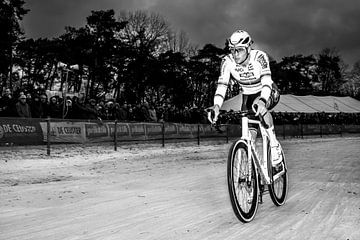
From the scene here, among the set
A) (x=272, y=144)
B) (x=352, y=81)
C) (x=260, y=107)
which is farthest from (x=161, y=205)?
(x=352, y=81)

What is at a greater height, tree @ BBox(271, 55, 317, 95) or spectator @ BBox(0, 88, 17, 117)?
tree @ BBox(271, 55, 317, 95)

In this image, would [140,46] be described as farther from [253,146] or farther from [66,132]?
[253,146]

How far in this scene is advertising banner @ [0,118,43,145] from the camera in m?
13.0

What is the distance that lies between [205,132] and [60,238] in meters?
18.6

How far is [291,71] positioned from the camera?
71812 mm

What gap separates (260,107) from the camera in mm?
5129

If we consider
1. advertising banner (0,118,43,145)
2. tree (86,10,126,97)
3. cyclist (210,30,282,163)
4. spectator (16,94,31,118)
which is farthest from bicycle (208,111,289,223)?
tree (86,10,126,97)

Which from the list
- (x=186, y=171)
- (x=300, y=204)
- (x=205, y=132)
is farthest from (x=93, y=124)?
(x=300, y=204)

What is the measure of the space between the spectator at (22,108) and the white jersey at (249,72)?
35.1 ft

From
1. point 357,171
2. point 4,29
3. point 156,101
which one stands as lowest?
point 357,171

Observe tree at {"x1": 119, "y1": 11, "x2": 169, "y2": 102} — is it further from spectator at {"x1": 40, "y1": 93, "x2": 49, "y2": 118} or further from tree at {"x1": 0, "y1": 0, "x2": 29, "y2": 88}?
spectator at {"x1": 40, "y1": 93, "x2": 49, "y2": 118}

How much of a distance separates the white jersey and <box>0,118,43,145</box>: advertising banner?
9.18 metres

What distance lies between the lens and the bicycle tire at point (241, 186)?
15.3 feet

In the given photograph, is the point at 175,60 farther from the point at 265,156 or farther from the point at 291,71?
the point at 265,156
